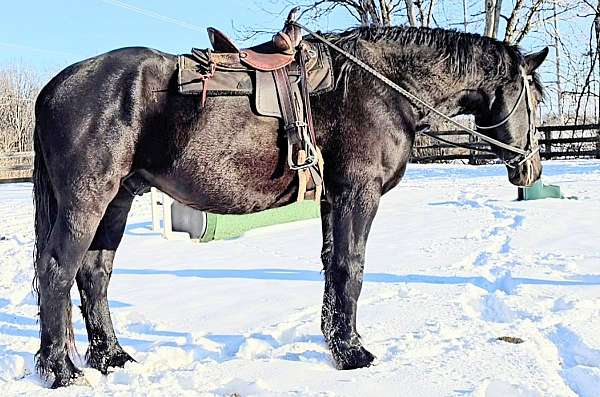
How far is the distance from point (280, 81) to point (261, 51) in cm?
34

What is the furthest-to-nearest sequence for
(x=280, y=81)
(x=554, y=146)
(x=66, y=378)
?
(x=554, y=146)
(x=280, y=81)
(x=66, y=378)

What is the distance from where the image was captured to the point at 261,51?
10.9 ft

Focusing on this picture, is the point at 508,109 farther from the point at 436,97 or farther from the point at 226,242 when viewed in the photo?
the point at 226,242

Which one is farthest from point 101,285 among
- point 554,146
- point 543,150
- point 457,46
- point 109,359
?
point 554,146

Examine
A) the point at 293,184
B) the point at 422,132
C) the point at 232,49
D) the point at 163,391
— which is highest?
the point at 232,49

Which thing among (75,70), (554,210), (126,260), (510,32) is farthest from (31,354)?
(510,32)

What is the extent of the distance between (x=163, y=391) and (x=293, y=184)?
1.29 m

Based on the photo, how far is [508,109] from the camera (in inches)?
142

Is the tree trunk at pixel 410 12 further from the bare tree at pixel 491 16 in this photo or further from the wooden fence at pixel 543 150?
the wooden fence at pixel 543 150

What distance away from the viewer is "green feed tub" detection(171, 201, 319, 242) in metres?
7.73

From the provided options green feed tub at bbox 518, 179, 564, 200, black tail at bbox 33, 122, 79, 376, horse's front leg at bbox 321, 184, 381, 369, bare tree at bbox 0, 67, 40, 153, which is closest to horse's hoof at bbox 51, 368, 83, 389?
black tail at bbox 33, 122, 79, 376

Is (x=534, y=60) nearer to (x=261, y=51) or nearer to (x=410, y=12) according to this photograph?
(x=261, y=51)

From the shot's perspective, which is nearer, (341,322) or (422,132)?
(341,322)

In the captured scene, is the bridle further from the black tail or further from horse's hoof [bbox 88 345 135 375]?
horse's hoof [bbox 88 345 135 375]
